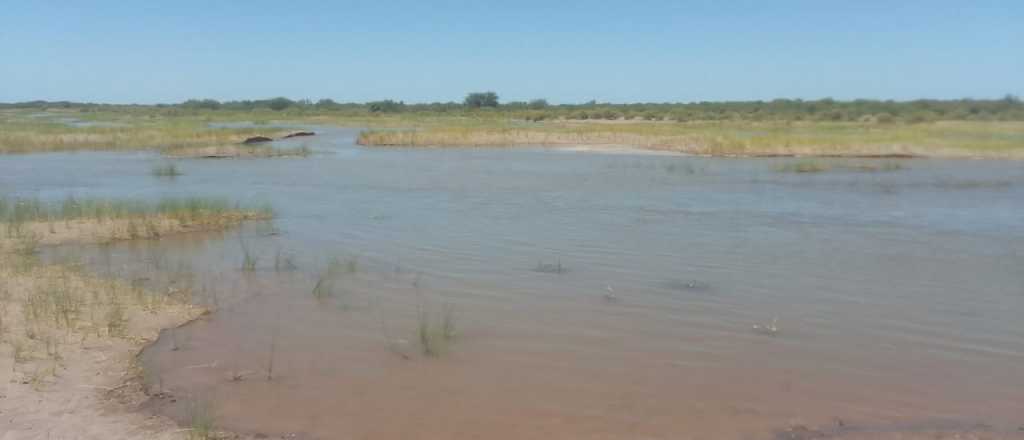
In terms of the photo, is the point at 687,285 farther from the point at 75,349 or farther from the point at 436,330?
the point at 75,349

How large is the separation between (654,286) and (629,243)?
111 inches

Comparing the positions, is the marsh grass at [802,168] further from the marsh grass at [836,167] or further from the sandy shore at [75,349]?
the sandy shore at [75,349]

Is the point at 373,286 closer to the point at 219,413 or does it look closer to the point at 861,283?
the point at 219,413

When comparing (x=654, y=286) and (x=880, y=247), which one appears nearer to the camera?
(x=654, y=286)

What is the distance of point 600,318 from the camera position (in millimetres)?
7832

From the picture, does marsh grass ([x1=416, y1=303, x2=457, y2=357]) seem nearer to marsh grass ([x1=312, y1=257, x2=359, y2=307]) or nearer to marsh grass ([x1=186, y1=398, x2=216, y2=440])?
marsh grass ([x1=312, y1=257, x2=359, y2=307])

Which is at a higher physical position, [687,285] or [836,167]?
[836,167]

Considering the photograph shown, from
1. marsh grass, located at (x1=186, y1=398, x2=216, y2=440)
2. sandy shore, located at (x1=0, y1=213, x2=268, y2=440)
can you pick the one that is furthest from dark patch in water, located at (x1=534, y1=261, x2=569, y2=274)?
marsh grass, located at (x1=186, y1=398, x2=216, y2=440)

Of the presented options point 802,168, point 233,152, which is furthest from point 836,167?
point 233,152

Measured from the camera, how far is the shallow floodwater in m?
5.57

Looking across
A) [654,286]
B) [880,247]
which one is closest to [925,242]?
[880,247]

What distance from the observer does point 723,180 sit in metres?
22.1

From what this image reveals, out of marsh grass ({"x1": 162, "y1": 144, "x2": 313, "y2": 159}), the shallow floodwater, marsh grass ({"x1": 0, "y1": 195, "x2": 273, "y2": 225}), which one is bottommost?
the shallow floodwater

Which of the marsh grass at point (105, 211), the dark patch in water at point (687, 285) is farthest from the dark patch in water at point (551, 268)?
the marsh grass at point (105, 211)
